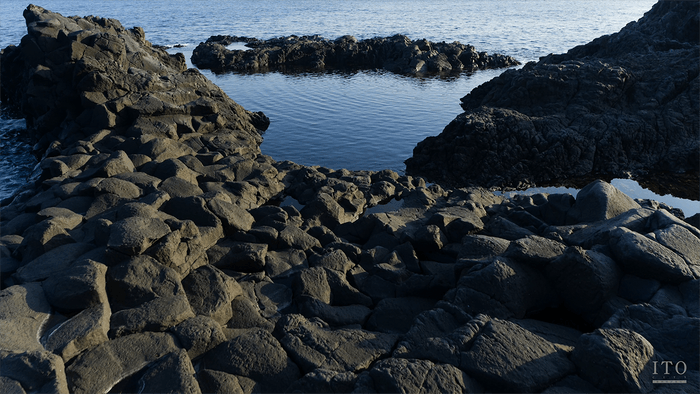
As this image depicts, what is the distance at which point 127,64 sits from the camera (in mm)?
20344

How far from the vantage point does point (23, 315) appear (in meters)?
7.27

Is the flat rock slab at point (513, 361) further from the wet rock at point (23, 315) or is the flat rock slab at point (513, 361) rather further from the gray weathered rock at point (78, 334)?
the wet rock at point (23, 315)

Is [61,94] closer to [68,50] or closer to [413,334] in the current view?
[68,50]

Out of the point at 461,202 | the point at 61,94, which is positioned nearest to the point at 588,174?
the point at 461,202

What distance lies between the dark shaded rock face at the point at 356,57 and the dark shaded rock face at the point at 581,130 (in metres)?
22.0

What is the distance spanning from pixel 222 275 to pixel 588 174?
16003mm

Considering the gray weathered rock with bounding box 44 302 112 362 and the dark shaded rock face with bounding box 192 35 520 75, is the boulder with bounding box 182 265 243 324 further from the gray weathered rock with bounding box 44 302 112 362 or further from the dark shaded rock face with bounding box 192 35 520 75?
the dark shaded rock face with bounding box 192 35 520 75

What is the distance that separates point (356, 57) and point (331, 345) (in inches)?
1715

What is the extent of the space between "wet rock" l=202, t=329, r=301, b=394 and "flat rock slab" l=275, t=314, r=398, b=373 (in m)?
0.21

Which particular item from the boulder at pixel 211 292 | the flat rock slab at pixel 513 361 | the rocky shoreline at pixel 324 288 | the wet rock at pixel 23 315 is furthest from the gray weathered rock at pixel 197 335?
the flat rock slab at pixel 513 361

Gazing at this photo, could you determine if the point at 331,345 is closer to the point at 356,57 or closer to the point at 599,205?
the point at 599,205

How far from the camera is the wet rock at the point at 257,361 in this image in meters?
6.80

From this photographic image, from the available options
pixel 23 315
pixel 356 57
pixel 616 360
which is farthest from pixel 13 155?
pixel 356 57

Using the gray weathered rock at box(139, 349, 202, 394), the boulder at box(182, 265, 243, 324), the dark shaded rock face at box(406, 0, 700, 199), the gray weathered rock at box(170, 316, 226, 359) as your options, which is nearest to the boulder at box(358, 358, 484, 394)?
the gray weathered rock at box(139, 349, 202, 394)
